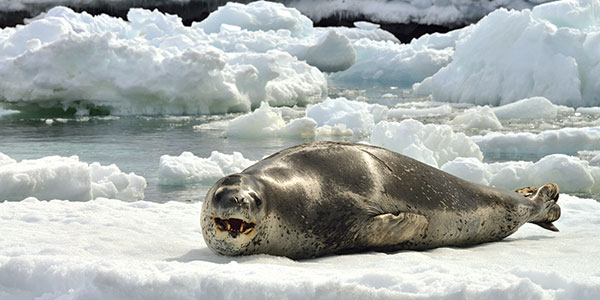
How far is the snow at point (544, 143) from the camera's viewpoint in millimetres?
7977

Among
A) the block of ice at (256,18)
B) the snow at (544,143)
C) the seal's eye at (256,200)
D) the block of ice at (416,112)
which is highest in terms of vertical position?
the seal's eye at (256,200)

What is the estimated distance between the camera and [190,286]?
6.26 feet

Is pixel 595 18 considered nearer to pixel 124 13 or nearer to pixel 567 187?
pixel 567 187

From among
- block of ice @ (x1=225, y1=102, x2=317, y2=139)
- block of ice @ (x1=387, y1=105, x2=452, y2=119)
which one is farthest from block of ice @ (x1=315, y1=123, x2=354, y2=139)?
block of ice @ (x1=387, y1=105, x2=452, y2=119)

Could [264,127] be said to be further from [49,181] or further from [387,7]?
[387,7]

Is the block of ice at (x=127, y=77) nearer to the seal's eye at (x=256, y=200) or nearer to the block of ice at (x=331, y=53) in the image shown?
the block of ice at (x=331, y=53)

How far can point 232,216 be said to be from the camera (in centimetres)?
248

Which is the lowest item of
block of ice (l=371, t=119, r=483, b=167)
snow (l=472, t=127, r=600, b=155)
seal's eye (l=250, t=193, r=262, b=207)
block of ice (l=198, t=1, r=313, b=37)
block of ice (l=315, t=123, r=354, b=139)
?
block of ice (l=198, t=1, r=313, b=37)

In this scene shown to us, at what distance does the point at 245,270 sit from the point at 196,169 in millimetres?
4393

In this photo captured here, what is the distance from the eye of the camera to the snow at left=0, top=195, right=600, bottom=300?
6.09 feet

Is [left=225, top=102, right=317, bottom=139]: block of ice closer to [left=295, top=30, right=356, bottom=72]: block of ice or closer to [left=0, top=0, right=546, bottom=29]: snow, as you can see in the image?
[left=295, top=30, right=356, bottom=72]: block of ice

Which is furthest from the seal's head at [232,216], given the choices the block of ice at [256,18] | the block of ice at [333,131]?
the block of ice at [256,18]

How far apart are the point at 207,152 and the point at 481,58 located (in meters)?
7.04

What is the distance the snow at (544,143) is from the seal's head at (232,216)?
587 centimetres
